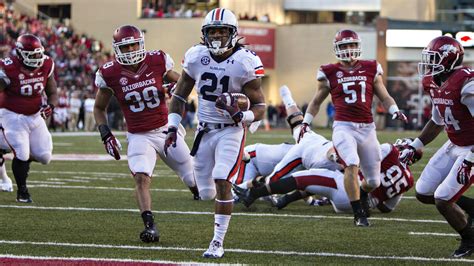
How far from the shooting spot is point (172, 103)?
25.4 feet

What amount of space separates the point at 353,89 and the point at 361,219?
1.28 meters

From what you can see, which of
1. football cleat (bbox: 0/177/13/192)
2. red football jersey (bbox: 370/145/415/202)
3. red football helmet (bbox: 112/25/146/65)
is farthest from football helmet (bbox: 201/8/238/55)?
football cleat (bbox: 0/177/13/192)

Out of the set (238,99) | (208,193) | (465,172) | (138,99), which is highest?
(238,99)

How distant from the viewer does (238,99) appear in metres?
7.15

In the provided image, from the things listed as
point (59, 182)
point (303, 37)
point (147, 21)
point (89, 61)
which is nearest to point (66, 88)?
point (89, 61)

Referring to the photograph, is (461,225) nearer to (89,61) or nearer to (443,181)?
(443,181)

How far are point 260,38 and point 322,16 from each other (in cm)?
363

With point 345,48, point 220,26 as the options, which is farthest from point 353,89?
point 220,26

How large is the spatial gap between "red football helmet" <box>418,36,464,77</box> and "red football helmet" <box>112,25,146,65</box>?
2.22 meters

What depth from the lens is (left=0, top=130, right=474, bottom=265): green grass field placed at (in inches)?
283

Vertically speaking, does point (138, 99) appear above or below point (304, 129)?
above

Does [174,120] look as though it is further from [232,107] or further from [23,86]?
[23,86]

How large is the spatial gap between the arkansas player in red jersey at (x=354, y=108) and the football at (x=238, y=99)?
2.28 m

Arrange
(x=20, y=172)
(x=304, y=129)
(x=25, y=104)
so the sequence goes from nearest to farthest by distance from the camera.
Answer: (x=304, y=129) < (x=20, y=172) < (x=25, y=104)
